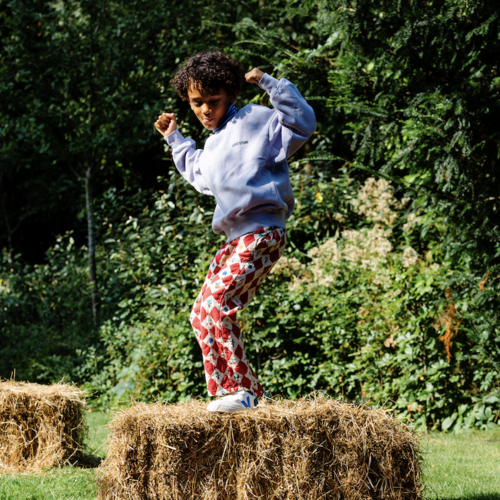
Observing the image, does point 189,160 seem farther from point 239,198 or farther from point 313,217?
point 313,217

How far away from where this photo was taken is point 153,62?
7.80m

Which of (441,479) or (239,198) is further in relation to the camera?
(441,479)

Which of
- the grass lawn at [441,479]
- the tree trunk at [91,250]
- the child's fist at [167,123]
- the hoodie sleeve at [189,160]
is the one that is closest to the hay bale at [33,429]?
the grass lawn at [441,479]

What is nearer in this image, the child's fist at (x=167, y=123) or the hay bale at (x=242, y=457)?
the hay bale at (x=242, y=457)

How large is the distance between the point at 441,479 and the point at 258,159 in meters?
1.98

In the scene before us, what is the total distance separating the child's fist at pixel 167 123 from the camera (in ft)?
9.82

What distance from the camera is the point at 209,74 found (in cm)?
260

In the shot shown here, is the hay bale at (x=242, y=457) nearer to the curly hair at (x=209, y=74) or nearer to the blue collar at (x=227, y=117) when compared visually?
the blue collar at (x=227, y=117)

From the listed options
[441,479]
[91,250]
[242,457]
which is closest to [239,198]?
[242,457]

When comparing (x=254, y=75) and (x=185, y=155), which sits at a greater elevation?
(x=254, y=75)

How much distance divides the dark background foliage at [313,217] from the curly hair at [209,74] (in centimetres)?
169

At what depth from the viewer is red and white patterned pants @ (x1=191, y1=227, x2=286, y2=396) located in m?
2.47

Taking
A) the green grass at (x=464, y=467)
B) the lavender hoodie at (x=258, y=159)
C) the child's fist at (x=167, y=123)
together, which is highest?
the child's fist at (x=167, y=123)

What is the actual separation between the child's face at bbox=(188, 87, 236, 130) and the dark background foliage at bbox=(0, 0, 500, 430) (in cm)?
173
